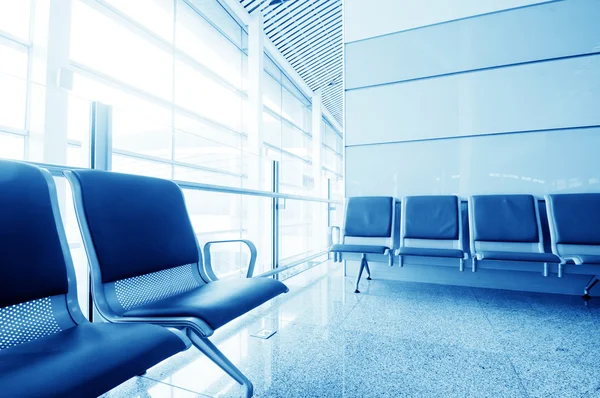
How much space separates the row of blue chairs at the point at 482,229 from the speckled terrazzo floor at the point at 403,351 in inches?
15.3

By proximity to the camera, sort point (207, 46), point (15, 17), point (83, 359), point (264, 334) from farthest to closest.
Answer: point (207, 46) < point (15, 17) < point (264, 334) < point (83, 359)

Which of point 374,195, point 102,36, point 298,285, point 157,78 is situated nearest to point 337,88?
point 157,78

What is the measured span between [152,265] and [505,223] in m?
2.72

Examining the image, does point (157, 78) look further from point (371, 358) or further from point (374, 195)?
point (371, 358)

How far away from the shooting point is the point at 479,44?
2.96 meters

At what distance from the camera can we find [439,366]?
1409 millimetres

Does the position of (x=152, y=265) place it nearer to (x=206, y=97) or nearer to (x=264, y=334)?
(x=264, y=334)

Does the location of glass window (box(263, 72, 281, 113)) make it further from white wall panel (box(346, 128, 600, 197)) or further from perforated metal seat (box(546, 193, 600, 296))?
perforated metal seat (box(546, 193, 600, 296))

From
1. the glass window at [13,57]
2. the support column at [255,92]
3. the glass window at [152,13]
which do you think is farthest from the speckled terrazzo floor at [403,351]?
the glass window at [152,13]

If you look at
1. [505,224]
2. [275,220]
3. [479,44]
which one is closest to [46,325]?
[275,220]

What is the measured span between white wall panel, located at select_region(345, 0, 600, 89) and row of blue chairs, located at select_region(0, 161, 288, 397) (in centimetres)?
282

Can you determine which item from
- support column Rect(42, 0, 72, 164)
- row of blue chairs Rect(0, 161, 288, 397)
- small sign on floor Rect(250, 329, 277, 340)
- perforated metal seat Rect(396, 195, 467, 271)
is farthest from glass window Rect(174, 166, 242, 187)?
row of blue chairs Rect(0, 161, 288, 397)

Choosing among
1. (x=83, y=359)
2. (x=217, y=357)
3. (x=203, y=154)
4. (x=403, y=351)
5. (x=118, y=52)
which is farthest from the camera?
(x=203, y=154)

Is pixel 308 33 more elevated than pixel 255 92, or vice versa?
pixel 308 33
